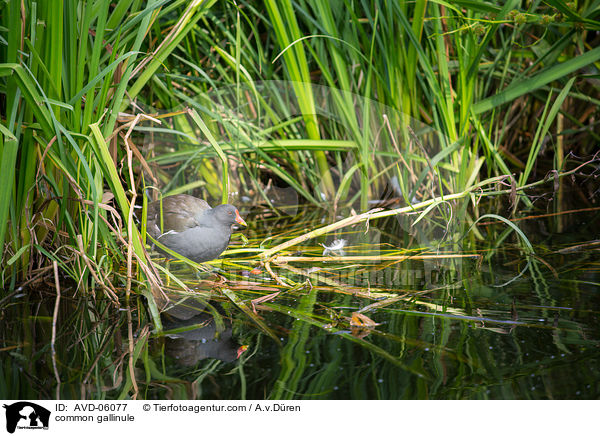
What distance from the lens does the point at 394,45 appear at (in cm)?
267

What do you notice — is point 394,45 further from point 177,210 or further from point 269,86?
point 177,210

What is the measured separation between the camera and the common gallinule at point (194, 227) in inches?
80.6

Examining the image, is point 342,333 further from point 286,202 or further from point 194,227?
point 286,202

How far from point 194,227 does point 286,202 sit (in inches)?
43.2

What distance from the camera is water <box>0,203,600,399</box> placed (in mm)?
1271

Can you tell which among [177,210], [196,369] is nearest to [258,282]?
[177,210]
